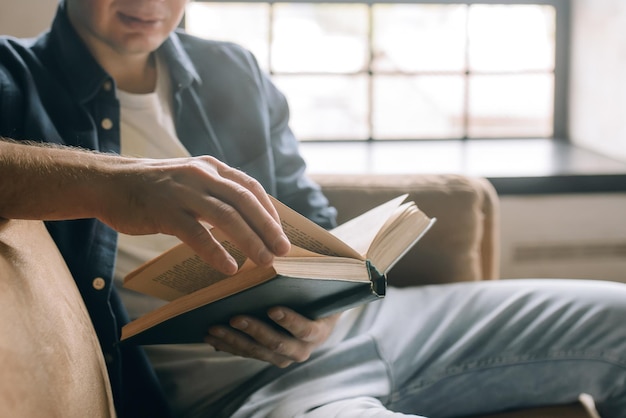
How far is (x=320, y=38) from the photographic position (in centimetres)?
237

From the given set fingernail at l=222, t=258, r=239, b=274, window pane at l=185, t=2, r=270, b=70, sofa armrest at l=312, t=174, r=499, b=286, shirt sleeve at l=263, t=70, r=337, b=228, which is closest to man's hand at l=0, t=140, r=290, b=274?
fingernail at l=222, t=258, r=239, b=274

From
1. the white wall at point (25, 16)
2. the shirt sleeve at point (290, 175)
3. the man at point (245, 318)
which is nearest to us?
the man at point (245, 318)

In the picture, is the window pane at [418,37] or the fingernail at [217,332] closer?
the fingernail at [217,332]

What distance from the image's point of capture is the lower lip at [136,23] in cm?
116

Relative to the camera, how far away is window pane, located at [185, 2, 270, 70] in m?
2.30

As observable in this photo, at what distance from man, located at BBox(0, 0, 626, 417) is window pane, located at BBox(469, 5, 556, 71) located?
1.26 m

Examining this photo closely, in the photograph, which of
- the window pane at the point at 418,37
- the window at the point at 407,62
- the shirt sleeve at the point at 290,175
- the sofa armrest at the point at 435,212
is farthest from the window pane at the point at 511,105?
the shirt sleeve at the point at 290,175

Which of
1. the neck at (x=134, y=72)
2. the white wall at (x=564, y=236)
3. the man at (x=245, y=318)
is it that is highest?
the neck at (x=134, y=72)

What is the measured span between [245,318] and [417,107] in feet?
5.47

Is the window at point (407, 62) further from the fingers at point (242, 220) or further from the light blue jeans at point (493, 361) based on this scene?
the fingers at point (242, 220)

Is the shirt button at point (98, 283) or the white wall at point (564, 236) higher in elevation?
the shirt button at point (98, 283)

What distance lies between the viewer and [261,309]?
2.83 ft

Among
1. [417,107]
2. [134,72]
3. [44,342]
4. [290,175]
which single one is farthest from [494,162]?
[44,342]

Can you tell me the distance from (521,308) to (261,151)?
49cm
